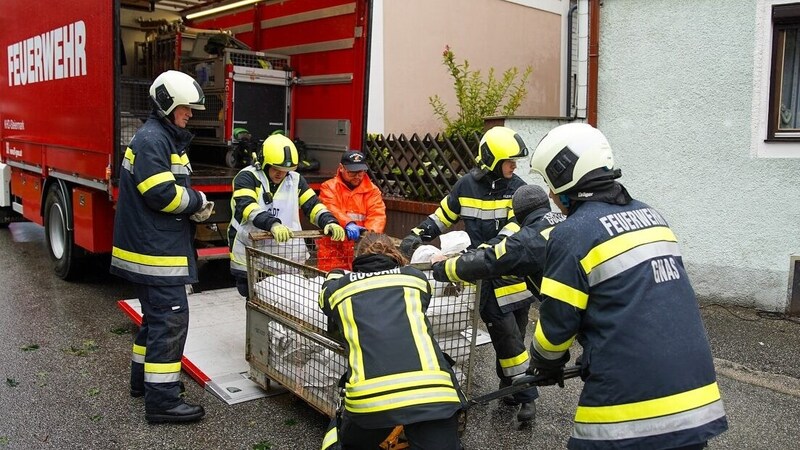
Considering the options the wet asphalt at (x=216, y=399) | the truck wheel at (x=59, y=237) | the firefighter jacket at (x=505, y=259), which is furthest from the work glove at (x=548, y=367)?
the truck wheel at (x=59, y=237)

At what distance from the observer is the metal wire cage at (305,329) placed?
3859 millimetres

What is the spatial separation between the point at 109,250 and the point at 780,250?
6.42m

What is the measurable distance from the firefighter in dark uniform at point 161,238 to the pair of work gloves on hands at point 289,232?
1.82 ft

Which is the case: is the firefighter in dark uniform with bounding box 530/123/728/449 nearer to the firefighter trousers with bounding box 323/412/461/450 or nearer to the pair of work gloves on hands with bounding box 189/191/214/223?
the firefighter trousers with bounding box 323/412/461/450

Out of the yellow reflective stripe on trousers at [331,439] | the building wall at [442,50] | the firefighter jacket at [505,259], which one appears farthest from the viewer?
the building wall at [442,50]

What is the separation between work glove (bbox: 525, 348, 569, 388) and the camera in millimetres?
2668

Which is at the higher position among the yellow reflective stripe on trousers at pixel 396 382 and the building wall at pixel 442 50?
the building wall at pixel 442 50

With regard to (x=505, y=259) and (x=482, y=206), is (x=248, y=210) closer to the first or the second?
(x=482, y=206)

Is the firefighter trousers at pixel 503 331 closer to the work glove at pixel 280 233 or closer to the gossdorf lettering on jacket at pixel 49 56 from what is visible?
the work glove at pixel 280 233

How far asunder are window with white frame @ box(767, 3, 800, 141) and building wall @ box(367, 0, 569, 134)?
222 inches

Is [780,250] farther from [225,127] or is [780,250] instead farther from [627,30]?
[225,127]

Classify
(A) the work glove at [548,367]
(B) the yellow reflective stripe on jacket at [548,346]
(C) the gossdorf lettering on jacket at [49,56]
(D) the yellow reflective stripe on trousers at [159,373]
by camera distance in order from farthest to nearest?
(C) the gossdorf lettering on jacket at [49,56] < (D) the yellow reflective stripe on trousers at [159,373] < (A) the work glove at [548,367] < (B) the yellow reflective stripe on jacket at [548,346]

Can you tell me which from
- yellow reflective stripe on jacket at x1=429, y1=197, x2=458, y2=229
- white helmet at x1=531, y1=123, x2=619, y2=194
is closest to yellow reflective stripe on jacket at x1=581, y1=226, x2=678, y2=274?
white helmet at x1=531, y1=123, x2=619, y2=194

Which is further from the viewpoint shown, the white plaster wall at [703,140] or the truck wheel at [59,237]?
the truck wheel at [59,237]
